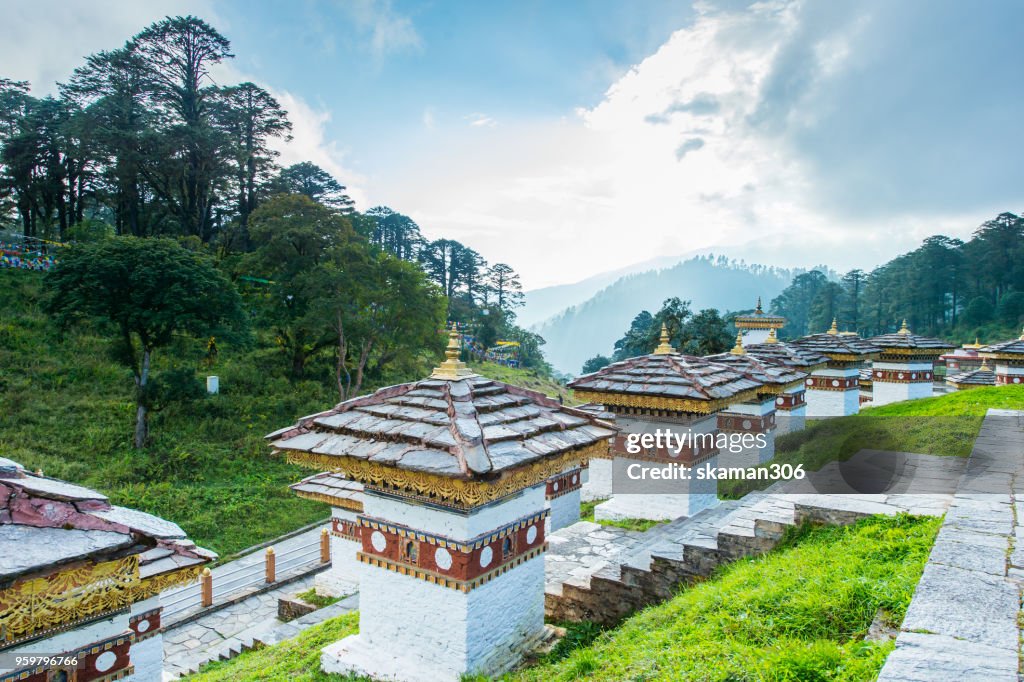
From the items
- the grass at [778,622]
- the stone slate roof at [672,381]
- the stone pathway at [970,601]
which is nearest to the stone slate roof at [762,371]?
the stone slate roof at [672,381]

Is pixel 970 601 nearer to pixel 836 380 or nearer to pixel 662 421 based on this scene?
pixel 662 421

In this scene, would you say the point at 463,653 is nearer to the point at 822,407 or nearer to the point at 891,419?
the point at 891,419

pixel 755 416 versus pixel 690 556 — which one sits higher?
pixel 755 416

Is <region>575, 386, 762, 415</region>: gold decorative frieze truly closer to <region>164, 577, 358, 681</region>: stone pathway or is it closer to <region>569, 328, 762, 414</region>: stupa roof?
<region>569, 328, 762, 414</region>: stupa roof

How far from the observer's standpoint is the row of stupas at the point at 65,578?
338cm

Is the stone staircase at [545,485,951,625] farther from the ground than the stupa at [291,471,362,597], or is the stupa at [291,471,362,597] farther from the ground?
the stone staircase at [545,485,951,625]

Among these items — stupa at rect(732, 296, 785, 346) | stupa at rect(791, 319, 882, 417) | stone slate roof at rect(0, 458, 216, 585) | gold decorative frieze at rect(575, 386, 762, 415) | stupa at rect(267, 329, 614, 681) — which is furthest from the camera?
stupa at rect(732, 296, 785, 346)

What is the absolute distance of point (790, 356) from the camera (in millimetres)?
13250

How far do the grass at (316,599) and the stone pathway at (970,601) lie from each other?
27.8 ft

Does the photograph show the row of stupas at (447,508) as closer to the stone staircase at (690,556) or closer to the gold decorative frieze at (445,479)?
the gold decorative frieze at (445,479)

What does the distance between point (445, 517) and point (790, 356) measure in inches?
430

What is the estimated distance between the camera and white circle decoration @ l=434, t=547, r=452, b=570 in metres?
4.89

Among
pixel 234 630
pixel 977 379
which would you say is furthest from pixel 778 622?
pixel 977 379

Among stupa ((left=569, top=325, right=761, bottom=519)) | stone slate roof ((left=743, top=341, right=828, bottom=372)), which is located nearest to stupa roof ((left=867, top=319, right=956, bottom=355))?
stone slate roof ((left=743, top=341, right=828, bottom=372))
